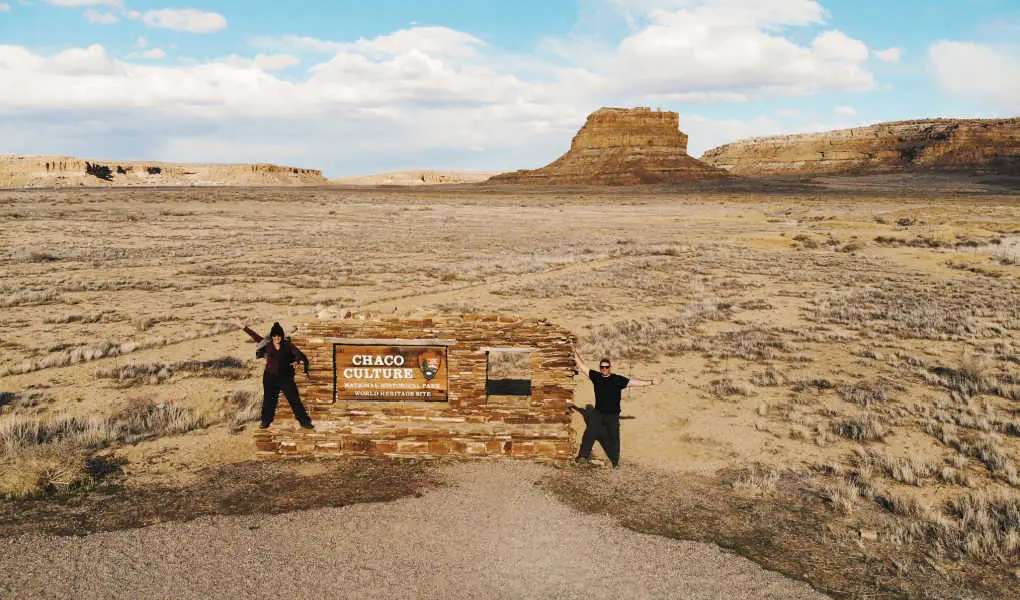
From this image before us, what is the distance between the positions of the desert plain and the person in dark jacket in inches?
28.2

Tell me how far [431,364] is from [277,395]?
7.03 ft

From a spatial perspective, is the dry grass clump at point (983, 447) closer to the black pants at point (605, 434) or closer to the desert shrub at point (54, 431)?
the black pants at point (605, 434)

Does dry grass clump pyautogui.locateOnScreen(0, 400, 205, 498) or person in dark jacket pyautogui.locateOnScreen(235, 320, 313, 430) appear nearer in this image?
dry grass clump pyautogui.locateOnScreen(0, 400, 205, 498)

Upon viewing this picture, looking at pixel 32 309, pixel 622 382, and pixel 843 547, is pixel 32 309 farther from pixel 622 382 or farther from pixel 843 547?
pixel 843 547

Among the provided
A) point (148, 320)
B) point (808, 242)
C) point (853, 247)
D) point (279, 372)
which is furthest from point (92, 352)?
point (853, 247)

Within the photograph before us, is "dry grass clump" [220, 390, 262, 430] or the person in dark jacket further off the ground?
the person in dark jacket

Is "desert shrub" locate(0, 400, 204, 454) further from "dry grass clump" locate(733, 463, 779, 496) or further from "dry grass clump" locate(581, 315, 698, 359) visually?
"dry grass clump" locate(581, 315, 698, 359)

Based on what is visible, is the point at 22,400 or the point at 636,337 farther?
the point at 636,337

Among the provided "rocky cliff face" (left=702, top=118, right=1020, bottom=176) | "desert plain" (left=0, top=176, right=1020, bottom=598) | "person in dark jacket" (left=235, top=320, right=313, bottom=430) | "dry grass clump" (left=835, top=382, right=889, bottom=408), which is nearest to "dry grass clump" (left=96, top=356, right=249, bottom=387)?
"desert plain" (left=0, top=176, right=1020, bottom=598)

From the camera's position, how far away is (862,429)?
378 inches

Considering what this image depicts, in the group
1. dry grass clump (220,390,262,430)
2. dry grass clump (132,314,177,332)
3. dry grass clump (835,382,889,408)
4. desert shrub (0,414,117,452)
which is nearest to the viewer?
desert shrub (0,414,117,452)

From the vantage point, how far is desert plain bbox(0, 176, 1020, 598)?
658 cm

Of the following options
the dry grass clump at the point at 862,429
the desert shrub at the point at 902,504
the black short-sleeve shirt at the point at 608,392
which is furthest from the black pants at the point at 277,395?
the dry grass clump at the point at 862,429

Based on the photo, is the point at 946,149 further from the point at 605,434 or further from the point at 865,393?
the point at 605,434
